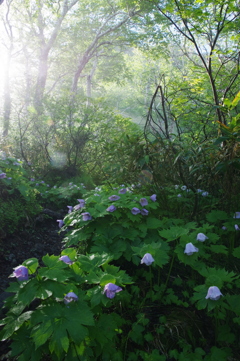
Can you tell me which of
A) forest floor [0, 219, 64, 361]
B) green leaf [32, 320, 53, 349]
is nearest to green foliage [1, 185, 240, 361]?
green leaf [32, 320, 53, 349]

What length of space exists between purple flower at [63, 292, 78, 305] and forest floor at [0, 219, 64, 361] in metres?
1.26

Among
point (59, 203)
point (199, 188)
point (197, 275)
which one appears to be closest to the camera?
point (197, 275)

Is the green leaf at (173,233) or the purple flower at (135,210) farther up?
the green leaf at (173,233)

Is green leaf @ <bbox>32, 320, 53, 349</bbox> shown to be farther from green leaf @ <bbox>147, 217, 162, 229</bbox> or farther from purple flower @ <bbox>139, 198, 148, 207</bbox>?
purple flower @ <bbox>139, 198, 148, 207</bbox>

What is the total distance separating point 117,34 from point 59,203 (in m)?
12.5

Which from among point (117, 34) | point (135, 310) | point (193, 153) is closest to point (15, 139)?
point (193, 153)

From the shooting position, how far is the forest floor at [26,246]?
2.77 metres

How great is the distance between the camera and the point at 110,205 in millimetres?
2363

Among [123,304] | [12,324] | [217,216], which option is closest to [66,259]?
[12,324]

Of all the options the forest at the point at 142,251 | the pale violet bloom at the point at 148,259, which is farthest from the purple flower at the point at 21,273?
the pale violet bloom at the point at 148,259

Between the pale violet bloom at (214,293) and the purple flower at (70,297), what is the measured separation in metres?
0.71

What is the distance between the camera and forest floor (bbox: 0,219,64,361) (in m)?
2.77

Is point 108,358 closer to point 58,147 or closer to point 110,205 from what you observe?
point 110,205

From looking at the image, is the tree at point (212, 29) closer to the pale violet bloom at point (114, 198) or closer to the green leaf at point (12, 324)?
the pale violet bloom at point (114, 198)
